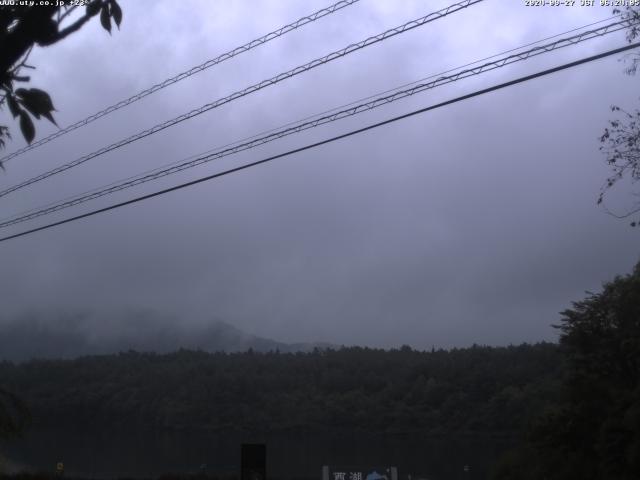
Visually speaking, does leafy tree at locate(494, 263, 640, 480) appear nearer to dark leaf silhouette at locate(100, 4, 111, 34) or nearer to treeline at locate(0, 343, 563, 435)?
dark leaf silhouette at locate(100, 4, 111, 34)

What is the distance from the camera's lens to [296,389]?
337 feet

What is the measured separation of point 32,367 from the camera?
297 ft

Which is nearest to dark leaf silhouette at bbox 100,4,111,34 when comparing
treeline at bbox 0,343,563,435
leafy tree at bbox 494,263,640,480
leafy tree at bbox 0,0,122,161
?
leafy tree at bbox 0,0,122,161

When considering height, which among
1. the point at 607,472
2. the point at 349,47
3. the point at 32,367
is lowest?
the point at 607,472

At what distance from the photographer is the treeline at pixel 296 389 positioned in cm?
7519

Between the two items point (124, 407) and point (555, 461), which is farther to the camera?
point (124, 407)

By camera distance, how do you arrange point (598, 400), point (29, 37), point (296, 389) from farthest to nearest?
point (296, 389), point (598, 400), point (29, 37)

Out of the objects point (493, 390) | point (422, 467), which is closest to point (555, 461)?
point (422, 467)

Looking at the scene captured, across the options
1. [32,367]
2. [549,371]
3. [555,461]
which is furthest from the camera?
[32,367]

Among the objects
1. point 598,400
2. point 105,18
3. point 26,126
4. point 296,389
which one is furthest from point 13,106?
point 296,389

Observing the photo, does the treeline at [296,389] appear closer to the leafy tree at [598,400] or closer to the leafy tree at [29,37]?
the leafy tree at [598,400]

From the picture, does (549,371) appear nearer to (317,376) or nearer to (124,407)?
(317,376)

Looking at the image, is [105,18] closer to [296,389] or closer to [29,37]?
[29,37]

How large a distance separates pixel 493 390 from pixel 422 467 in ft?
63.9
